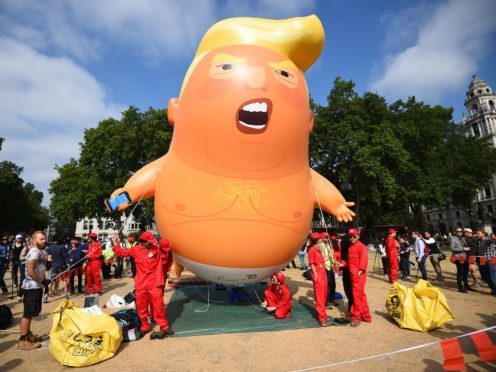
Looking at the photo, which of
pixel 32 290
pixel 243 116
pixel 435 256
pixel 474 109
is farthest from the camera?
pixel 474 109

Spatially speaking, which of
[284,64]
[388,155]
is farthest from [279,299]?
[388,155]

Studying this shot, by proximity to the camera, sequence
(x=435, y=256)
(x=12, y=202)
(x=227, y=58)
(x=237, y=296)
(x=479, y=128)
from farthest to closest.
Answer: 1. (x=479, y=128)
2. (x=12, y=202)
3. (x=435, y=256)
4. (x=237, y=296)
5. (x=227, y=58)

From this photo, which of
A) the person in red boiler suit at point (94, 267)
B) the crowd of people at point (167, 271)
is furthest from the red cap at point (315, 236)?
the person in red boiler suit at point (94, 267)

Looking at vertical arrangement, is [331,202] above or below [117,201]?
below

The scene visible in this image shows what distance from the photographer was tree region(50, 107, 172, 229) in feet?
86.4

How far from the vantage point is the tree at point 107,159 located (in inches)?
1037

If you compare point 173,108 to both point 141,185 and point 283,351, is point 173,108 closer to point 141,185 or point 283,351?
point 141,185

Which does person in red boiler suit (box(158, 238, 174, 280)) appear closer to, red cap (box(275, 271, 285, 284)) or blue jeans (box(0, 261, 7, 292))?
red cap (box(275, 271, 285, 284))

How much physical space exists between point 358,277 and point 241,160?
3.36m

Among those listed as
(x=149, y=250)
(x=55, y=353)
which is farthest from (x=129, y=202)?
(x=55, y=353)

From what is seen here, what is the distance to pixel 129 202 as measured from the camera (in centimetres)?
605

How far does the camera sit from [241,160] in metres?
5.11

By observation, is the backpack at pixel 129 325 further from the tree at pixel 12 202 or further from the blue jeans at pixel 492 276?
the tree at pixel 12 202

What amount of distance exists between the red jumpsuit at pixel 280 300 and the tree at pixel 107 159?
67.7ft
